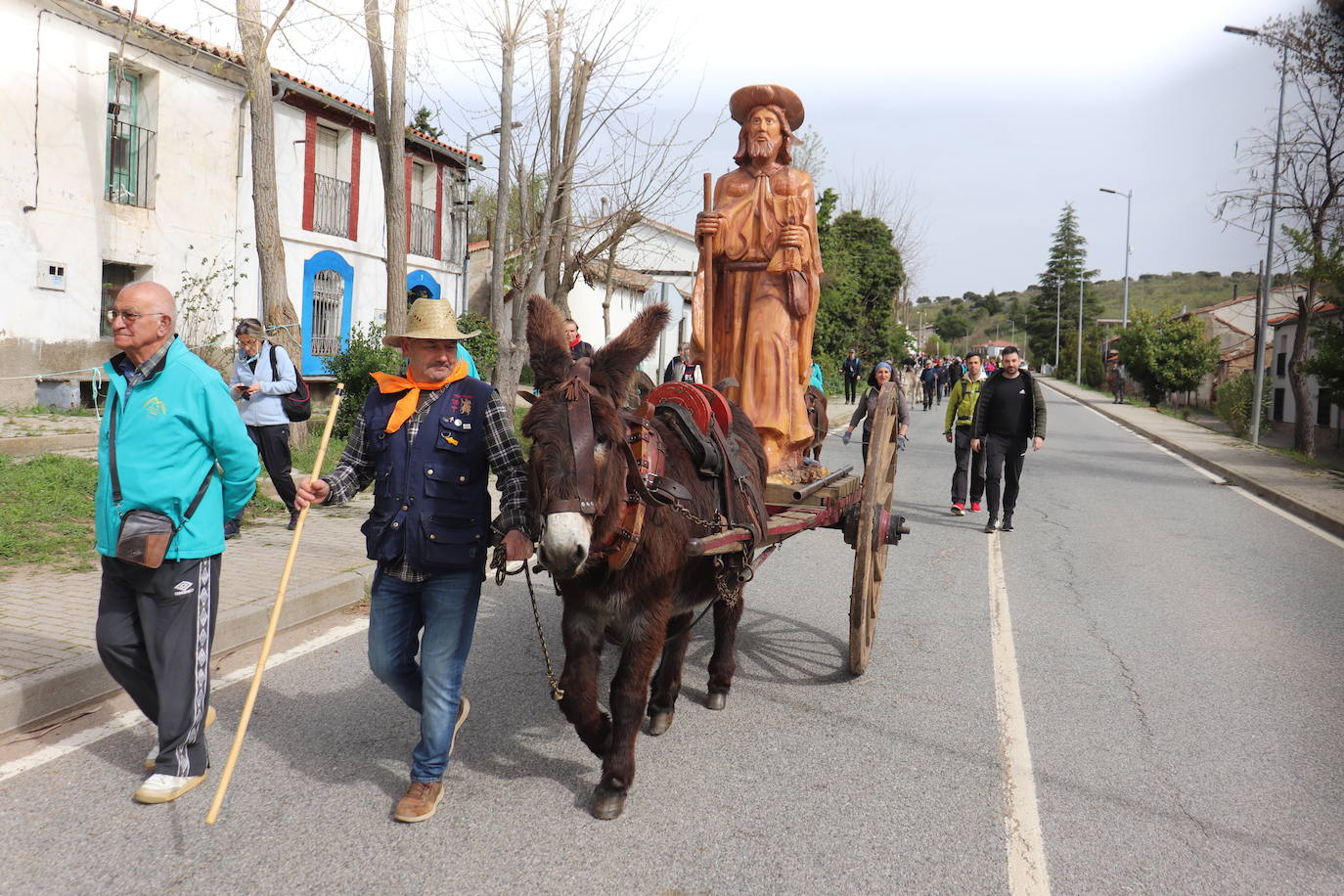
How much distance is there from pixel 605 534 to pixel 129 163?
55.3ft

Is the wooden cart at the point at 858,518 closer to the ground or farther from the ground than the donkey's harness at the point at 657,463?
closer to the ground

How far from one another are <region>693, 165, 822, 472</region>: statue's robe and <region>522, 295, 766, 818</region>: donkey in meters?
1.76

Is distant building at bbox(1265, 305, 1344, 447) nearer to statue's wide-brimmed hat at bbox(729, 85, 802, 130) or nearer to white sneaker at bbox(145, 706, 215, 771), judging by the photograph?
statue's wide-brimmed hat at bbox(729, 85, 802, 130)

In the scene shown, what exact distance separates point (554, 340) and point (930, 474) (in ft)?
41.8

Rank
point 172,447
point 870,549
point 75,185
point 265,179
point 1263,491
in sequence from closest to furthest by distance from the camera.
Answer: point 172,447 → point 870,549 → point 265,179 → point 1263,491 → point 75,185

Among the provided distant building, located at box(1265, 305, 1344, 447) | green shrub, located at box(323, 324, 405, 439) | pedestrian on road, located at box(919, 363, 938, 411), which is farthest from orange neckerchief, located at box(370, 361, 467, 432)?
pedestrian on road, located at box(919, 363, 938, 411)

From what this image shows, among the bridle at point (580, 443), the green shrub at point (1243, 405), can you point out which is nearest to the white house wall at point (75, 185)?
the bridle at point (580, 443)

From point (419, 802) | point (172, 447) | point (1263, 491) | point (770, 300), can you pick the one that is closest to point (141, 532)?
point (172, 447)

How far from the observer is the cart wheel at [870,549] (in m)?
5.02

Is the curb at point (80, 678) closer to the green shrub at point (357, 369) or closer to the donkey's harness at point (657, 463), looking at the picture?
the donkey's harness at point (657, 463)

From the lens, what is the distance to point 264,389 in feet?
25.8

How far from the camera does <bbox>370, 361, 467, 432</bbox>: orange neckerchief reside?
3.54m

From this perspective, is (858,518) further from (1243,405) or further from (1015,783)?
(1243,405)

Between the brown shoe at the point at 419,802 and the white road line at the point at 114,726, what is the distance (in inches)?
59.5
